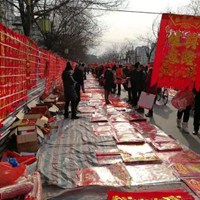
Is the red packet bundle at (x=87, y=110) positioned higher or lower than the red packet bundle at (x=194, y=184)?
lower

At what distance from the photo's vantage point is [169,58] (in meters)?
6.84

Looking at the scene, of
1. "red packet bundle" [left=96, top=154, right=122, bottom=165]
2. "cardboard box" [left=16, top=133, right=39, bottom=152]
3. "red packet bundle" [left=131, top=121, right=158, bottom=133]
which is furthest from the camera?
"red packet bundle" [left=131, top=121, right=158, bottom=133]

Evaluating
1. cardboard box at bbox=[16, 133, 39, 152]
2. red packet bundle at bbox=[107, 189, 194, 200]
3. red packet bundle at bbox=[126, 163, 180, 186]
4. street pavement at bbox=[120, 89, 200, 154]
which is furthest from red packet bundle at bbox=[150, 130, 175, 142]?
red packet bundle at bbox=[107, 189, 194, 200]

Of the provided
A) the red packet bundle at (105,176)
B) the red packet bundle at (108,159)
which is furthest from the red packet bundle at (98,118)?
the red packet bundle at (105,176)

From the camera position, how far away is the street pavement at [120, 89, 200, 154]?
6.62 metres

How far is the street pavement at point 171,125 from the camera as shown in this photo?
6624 mm

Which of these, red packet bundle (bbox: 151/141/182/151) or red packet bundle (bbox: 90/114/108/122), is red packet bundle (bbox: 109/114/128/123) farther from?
red packet bundle (bbox: 151/141/182/151)

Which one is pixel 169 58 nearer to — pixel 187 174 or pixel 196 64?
pixel 196 64

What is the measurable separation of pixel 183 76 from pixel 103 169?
10.5ft

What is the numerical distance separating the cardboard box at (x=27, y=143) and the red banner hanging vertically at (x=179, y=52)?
127 inches

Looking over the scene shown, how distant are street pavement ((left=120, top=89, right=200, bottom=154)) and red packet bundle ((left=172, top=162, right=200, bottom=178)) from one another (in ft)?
3.47

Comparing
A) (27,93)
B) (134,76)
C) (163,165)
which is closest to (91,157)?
(163,165)

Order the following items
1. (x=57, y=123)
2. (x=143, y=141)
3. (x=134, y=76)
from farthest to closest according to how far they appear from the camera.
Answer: (x=134, y=76) → (x=57, y=123) → (x=143, y=141)

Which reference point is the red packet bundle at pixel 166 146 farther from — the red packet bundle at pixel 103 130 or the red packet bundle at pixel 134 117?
the red packet bundle at pixel 134 117
